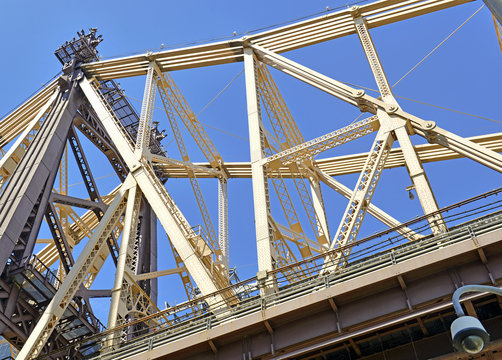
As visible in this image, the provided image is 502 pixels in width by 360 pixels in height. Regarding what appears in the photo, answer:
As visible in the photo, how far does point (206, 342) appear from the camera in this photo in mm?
16453

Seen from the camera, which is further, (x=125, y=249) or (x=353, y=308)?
(x=125, y=249)

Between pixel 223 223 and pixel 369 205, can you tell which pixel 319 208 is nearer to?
pixel 369 205

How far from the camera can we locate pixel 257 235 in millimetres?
19766

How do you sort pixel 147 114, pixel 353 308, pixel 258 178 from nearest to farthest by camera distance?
pixel 353 308 < pixel 258 178 < pixel 147 114

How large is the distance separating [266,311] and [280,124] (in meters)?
11.9

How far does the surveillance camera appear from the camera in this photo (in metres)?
7.75

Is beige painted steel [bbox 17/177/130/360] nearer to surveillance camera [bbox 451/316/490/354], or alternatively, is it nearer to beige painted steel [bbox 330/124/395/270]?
beige painted steel [bbox 330/124/395/270]

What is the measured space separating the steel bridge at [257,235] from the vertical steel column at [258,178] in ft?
0.17

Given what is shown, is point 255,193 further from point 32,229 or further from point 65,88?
point 65,88

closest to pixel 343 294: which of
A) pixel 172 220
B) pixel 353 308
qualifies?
pixel 353 308

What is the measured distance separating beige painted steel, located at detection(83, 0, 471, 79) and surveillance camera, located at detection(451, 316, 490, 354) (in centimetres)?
1751

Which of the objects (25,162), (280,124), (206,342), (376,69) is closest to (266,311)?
(206,342)

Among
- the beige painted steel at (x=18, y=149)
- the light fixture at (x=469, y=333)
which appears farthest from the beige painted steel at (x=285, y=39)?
the light fixture at (x=469, y=333)

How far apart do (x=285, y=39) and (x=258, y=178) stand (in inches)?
281
